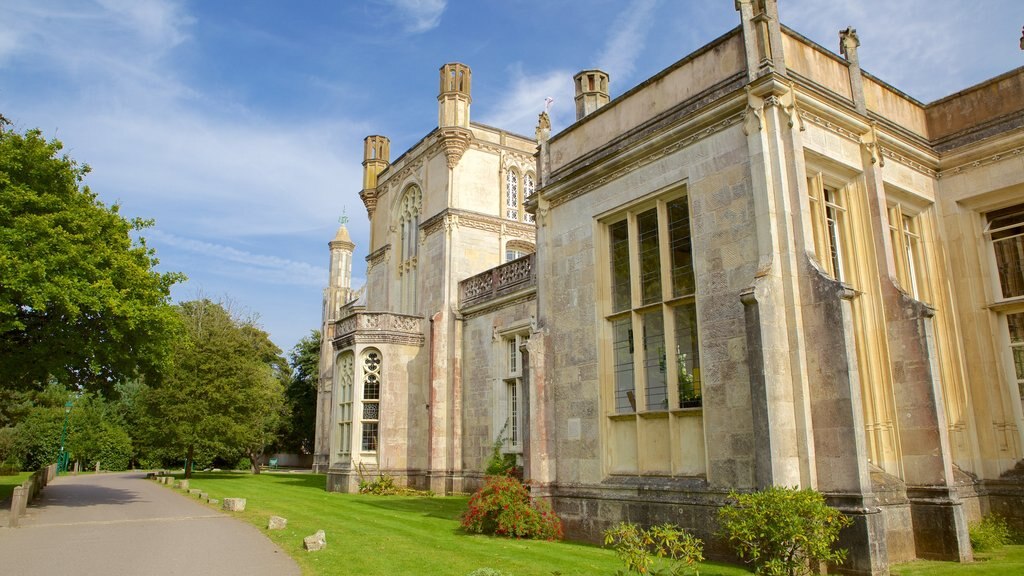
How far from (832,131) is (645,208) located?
3354 mm

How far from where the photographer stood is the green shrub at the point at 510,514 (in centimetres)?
1268

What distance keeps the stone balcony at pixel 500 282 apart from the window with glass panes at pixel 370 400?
13.3 feet

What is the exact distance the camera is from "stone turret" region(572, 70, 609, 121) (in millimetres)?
15320

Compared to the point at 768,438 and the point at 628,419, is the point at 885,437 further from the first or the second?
the point at 628,419

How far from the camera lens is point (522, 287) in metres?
21.9

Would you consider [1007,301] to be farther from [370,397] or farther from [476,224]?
[370,397]

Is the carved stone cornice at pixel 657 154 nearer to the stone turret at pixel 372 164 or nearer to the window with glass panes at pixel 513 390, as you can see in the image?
the window with glass panes at pixel 513 390

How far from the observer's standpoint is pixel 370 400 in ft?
83.6

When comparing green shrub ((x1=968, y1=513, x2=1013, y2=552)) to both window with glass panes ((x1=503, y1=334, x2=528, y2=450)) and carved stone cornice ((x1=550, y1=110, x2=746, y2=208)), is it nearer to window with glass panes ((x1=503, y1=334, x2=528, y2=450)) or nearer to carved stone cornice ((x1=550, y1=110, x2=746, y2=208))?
carved stone cornice ((x1=550, y1=110, x2=746, y2=208))

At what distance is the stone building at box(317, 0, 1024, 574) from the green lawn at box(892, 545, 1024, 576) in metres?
0.32

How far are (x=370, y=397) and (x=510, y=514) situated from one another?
14.0 meters

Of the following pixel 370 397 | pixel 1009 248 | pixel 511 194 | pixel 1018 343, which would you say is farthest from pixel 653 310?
pixel 511 194

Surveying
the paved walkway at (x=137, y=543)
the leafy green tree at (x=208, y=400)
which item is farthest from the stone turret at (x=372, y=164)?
the paved walkway at (x=137, y=543)

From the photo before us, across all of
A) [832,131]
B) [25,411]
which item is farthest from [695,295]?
[25,411]
